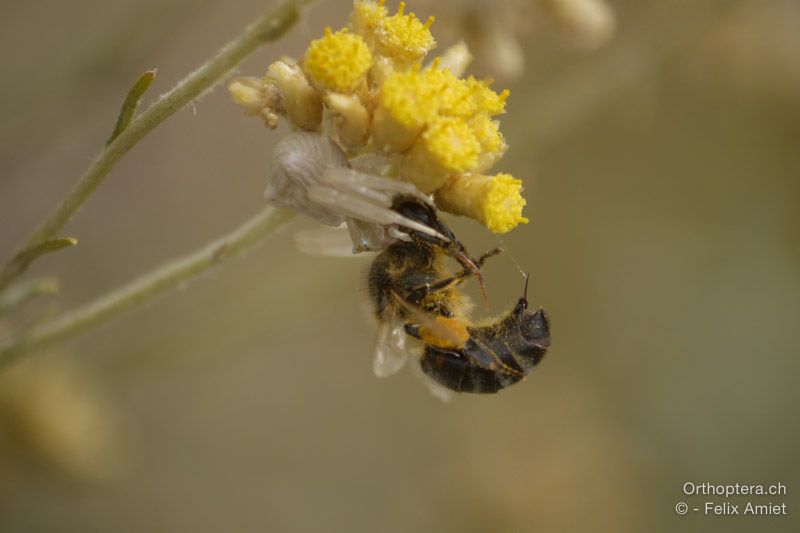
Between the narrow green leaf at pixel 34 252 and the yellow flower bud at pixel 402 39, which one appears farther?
the yellow flower bud at pixel 402 39

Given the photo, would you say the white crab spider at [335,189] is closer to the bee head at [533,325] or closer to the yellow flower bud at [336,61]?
the yellow flower bud at [336,61]

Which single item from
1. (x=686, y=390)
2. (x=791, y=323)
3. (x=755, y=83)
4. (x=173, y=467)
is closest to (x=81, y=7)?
(x=173, y=467)

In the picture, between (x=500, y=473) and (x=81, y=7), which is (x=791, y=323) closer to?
(x=500, y=473)

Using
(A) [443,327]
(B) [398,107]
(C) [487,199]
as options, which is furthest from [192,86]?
(A) [443,327]

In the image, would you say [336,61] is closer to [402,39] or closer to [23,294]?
[402,39]

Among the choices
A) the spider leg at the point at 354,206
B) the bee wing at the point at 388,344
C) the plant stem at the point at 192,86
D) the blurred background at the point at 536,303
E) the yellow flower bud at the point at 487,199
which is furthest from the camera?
the blurred background at the point at 536,303

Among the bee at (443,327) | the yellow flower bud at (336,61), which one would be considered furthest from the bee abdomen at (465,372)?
the yellow flower bud at (336,61)

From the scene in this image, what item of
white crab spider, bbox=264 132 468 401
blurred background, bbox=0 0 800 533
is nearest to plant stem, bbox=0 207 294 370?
white crab spider, bbox=264 132 468 401
